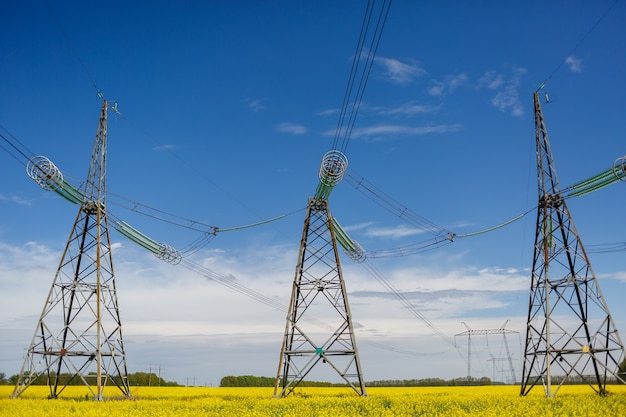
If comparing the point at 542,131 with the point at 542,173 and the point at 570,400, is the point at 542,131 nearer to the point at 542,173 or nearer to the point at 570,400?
the point at 542,173

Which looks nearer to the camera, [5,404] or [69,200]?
[5,404]

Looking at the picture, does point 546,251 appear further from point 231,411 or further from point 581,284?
point 231,411

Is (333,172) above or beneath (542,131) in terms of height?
beneath

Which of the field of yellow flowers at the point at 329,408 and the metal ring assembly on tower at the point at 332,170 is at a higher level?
the metal ring assembly on tower at the point at 332,170

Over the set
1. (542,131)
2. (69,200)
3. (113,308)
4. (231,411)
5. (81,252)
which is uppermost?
(542,131)

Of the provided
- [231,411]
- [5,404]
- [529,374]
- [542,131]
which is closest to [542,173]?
[542,131]

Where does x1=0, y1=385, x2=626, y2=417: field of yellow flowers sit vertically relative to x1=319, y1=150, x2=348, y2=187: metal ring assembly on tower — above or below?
below

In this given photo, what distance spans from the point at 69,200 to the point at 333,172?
17308 mm

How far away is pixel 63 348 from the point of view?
102 ft

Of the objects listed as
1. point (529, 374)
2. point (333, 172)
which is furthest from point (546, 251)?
point (333, 172)

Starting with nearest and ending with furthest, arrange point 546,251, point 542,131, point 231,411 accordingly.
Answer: point 231,411 < point 546,251 < point 542,131

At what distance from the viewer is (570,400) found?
2903 cm

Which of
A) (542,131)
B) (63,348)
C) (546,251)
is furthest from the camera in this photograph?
(542,131)

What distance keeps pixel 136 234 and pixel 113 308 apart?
18.5 feet
